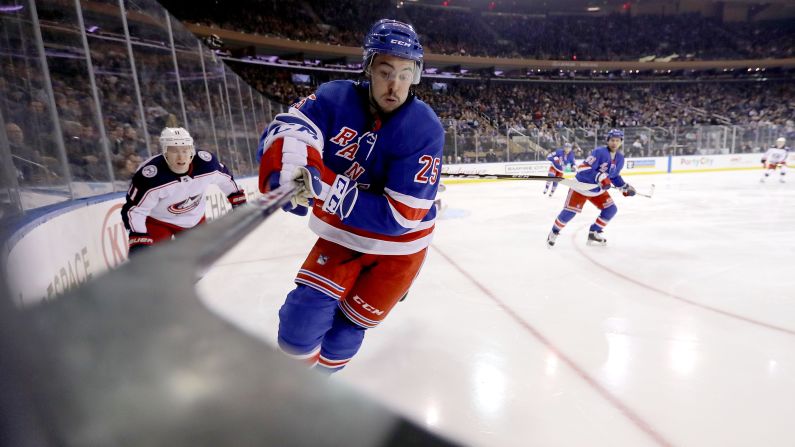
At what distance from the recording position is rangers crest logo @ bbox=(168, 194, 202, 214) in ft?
10.5

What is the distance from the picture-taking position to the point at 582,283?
374 centimetres

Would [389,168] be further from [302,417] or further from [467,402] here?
[302,417]

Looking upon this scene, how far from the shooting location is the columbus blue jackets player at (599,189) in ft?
17.1

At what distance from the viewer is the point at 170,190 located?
304 centimetres

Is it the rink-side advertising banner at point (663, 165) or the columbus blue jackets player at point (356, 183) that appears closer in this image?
the columbus blue jackets player at point (356, 183)

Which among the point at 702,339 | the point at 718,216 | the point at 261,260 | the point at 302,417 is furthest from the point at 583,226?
the point at 302,417

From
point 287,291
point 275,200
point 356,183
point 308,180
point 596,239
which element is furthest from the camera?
point 596,239

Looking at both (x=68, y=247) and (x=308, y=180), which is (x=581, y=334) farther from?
(x=68, y=247)

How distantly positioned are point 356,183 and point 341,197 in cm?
18

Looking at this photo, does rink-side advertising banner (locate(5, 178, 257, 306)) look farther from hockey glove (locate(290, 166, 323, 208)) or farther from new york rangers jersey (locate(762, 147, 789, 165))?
new york rangers jersey (locate(762, 147, 789, 165))

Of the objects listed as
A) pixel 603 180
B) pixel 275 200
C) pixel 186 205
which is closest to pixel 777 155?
pixel 603 180

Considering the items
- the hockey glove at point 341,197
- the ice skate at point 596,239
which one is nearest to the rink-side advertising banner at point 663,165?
the ice skate at point 596,239

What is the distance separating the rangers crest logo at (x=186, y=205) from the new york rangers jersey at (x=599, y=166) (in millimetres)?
4137

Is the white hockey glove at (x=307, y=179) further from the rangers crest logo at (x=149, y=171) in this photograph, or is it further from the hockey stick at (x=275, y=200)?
the rangers crest logo at (x=149, y=171)
